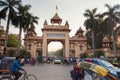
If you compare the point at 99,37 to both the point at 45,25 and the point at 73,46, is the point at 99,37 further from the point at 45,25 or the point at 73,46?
the point at 45,25

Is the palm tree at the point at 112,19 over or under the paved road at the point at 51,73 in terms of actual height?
over

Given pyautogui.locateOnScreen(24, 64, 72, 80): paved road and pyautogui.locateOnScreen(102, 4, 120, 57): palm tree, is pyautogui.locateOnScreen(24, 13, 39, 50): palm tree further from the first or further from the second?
pyautogui.locateOnScreen(24, 64, 72, 80): paved road

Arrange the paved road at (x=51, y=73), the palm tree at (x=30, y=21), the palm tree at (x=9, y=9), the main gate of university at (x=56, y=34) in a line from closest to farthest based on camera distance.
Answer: the paved road at (x=51, y=73) < the palm tree at (x=9, y=9) < the palm tree at (x=30, y=21) < the main gate of university at (x=56, y=34)

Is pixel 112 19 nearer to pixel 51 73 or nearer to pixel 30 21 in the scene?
pixel 30 21

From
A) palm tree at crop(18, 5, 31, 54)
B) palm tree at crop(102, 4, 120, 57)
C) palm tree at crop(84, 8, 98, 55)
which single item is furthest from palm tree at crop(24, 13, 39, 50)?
palm tree at crop(102, 4, 120, 57)

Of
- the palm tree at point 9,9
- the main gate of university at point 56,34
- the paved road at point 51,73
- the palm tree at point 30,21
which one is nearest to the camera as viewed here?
the paved road at point 51,73

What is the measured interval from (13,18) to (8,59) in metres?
20.8

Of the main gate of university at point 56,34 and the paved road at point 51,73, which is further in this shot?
the main gate of university at point 56,34

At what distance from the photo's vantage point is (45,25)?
6469cm

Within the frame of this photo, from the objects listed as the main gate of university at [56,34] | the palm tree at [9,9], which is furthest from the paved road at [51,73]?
the main gate of university at [56,34]

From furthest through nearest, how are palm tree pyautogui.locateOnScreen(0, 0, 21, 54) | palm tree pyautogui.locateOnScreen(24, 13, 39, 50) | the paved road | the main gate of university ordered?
1. the main gate of university
2. palm tree pyautogui.locateOnScreen(24, 13, 39, 50)
3. palm tree pyautogui.locateOnScreen(0, 0, 21, 54)
4. the paved road

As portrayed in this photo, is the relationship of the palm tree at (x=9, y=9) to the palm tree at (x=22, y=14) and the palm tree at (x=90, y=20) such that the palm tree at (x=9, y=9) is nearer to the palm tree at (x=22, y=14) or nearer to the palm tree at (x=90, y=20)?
the palm tree at (x=22, y=14)

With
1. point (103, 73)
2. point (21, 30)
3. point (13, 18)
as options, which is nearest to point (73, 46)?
point (21, 30)

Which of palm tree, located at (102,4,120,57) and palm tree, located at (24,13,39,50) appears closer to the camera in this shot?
palm tree, located at (102,4,120,57)
